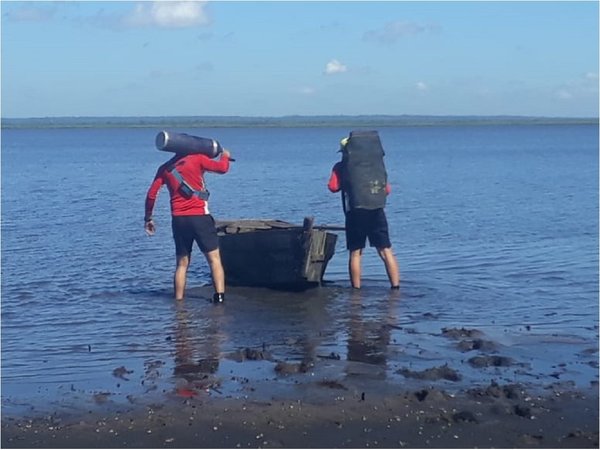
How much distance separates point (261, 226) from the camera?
15.2 meters

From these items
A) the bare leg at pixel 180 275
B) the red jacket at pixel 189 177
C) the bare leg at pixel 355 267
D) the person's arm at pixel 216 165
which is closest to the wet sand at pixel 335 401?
the red jacket at pixel 189 177

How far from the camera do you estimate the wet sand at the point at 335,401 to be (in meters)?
7.60

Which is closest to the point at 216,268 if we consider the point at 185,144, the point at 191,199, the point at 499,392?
the point at 191,199

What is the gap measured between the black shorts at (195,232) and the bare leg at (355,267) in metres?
1.70

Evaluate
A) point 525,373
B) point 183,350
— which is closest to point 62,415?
point 183,350

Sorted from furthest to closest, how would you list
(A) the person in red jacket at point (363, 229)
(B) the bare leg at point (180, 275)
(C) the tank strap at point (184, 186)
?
(A) the person in red jacket at point (363, 229), (B) the bare leg at point (180, 275), (C) the tank strap at point (184, 186)

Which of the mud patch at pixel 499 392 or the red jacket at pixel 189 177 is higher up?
the red jacket at pixel 189 177

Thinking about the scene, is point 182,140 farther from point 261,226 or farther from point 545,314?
point 545,314

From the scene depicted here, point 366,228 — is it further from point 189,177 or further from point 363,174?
point 189,177

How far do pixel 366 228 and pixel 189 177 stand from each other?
7.10 feet

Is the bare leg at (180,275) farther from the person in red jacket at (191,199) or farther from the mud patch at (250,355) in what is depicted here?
the mud patch at (250,355)

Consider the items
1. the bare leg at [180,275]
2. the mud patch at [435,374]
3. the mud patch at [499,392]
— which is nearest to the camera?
the mud patch at [499,392]

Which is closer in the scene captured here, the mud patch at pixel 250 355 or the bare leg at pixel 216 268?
the mud patch at pixel 250 355

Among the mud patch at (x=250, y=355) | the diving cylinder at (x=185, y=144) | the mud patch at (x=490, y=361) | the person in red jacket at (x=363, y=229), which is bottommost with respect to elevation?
the mud patch at (x=250, y=355)
